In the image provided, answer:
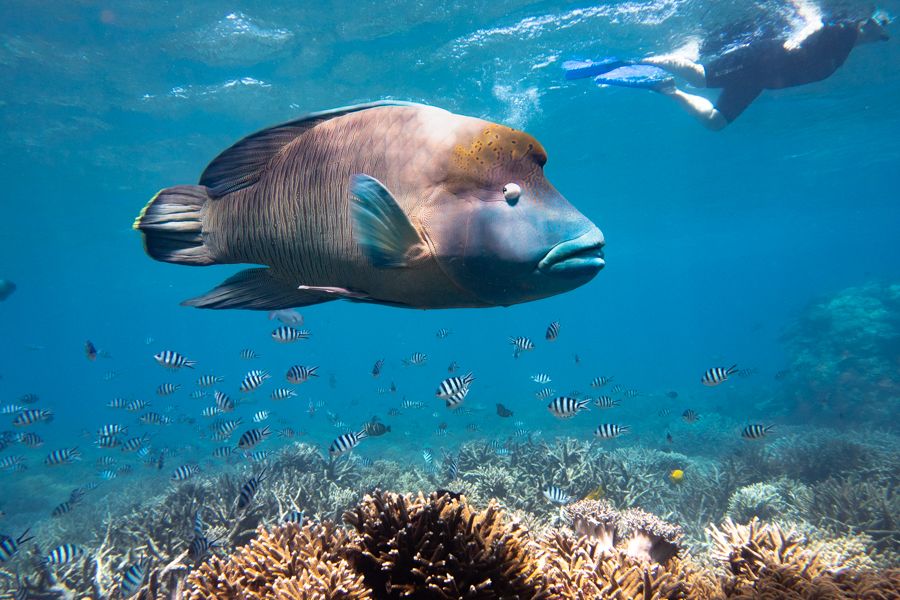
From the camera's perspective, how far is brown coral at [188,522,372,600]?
1.92 meters

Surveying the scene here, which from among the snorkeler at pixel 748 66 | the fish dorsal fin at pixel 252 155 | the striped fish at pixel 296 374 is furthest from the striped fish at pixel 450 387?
the snorkeler at pixel 748 66

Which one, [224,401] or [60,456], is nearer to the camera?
[60,456]

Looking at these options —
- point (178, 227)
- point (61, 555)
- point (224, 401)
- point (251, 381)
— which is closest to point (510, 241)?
→ point (178, 227)

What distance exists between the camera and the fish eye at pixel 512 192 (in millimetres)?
1451

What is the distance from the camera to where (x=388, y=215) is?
1.39 meters

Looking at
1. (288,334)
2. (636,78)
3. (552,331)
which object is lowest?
(552,331)

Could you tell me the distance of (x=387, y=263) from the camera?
57.9 inches

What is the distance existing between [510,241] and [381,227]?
0.41 metres

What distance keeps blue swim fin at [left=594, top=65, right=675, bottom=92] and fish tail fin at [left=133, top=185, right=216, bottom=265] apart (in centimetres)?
1142

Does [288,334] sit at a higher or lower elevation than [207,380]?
higher

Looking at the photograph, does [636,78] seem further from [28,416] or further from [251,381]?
[28,416]

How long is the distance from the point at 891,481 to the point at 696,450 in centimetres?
735

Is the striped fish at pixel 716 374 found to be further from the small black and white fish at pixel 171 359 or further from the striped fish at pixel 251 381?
the small black and white fish at pixel 171 359

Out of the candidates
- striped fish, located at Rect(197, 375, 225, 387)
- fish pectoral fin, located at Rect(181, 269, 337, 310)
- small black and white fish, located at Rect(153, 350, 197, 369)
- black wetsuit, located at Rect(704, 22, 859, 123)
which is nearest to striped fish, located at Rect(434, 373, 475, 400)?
small black and white fish, located at Rect(153, 350, 197, 369)
